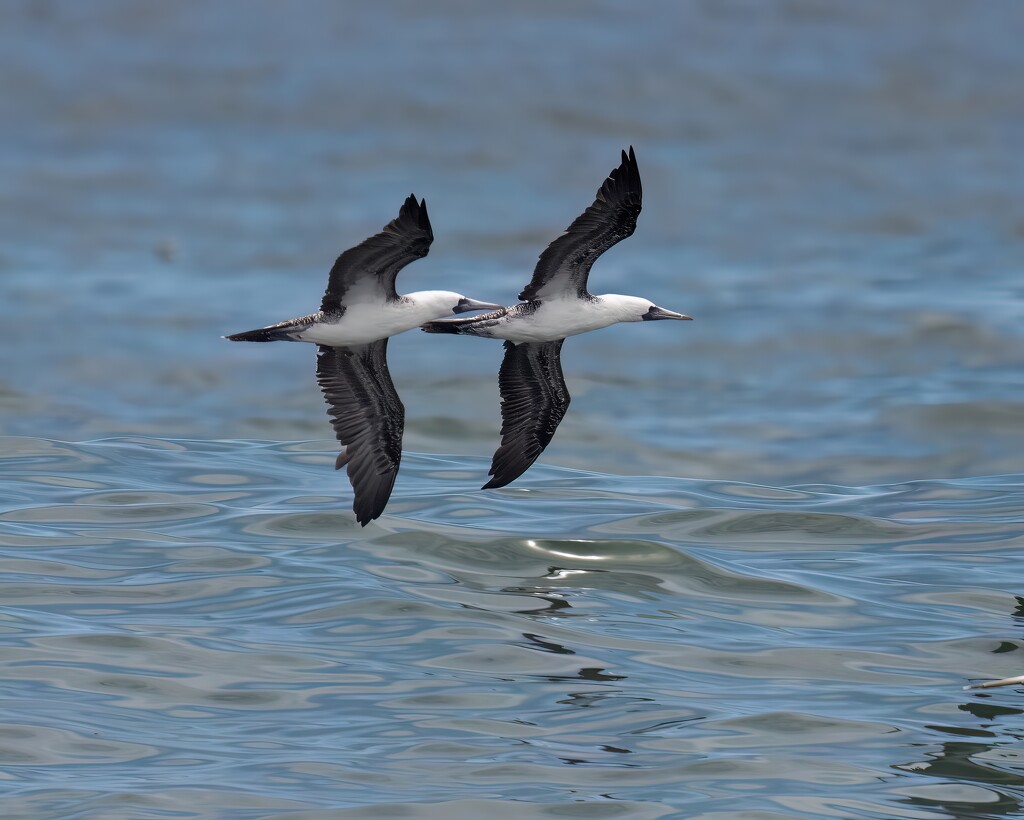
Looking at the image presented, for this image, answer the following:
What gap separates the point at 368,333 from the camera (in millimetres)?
22469

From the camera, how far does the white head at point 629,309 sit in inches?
908

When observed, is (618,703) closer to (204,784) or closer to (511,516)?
(204,784)

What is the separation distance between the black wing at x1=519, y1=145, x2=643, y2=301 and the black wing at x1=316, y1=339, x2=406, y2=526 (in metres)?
2.66

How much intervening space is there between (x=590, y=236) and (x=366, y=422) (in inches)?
168

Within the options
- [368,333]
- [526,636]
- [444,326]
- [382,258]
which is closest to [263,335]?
[368,333]

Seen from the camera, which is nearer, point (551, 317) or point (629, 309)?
point (551, 317)

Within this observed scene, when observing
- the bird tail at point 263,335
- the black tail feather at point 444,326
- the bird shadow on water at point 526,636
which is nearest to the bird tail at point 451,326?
the black tail feather at point 444,326

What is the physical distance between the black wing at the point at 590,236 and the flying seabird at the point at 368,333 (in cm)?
83

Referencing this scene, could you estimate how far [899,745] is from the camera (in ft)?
76.8

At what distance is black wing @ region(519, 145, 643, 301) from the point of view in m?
21.5

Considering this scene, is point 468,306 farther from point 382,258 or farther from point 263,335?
point 263,335

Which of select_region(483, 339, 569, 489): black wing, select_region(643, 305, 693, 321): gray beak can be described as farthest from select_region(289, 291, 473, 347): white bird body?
select_region(483, 339, 569, 489): black wing

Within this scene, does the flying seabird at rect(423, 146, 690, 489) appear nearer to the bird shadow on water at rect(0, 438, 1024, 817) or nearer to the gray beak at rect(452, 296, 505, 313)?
the gray beak at rect(452, 296, 505, 313)

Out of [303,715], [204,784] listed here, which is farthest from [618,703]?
[204,784]
